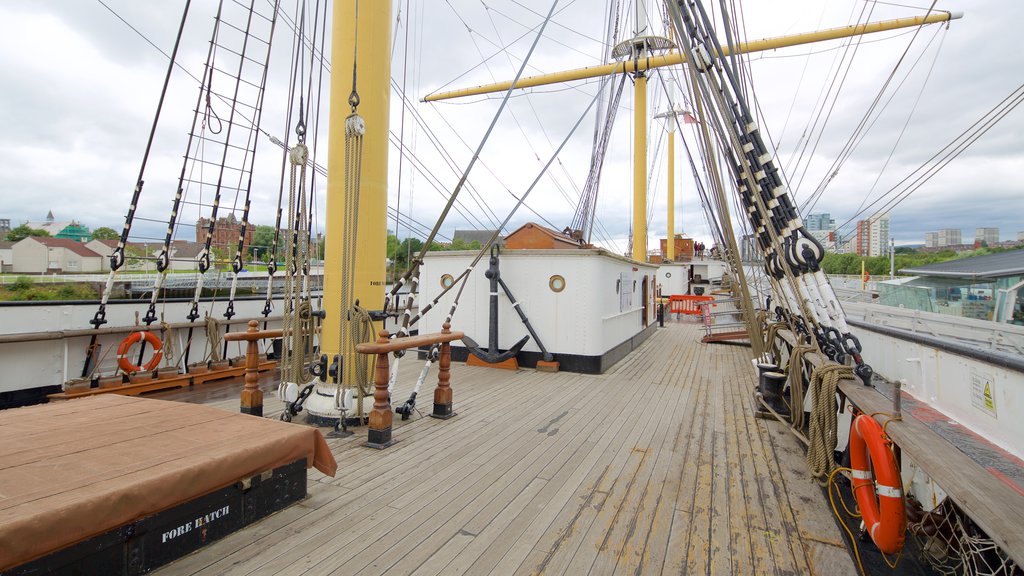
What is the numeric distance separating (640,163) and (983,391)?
15.6 m

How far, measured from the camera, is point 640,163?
17578 mm

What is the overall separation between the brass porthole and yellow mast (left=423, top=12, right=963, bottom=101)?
793 cm

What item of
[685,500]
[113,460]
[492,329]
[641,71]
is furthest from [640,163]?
[113,460]

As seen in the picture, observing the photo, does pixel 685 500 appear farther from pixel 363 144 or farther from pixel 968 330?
pixel 363 144

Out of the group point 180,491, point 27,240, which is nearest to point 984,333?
point 180,491

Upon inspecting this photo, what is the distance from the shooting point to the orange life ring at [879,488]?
7.40 ft

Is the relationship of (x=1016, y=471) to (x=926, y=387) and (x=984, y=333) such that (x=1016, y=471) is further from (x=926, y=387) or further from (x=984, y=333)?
(x=984, y=333)

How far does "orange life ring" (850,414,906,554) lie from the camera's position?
2.26 meters

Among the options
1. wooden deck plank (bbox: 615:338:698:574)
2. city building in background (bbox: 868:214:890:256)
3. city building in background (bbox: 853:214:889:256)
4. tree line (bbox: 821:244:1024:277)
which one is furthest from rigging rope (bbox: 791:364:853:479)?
city building in background (bbox: 868:214:890:256)

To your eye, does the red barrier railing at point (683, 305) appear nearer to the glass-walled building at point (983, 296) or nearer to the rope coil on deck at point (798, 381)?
the glass-walled building at point (983, 296)

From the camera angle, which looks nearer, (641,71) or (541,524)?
(541,524)

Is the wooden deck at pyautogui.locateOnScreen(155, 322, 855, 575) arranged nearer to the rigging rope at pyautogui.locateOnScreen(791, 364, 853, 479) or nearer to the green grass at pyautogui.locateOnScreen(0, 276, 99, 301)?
the rigging rope at pyautogui.locateOnScreen(791, 364, 853, 479)

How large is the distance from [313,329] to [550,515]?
9.39 ft

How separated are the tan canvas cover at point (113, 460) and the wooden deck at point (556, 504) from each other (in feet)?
1.30
